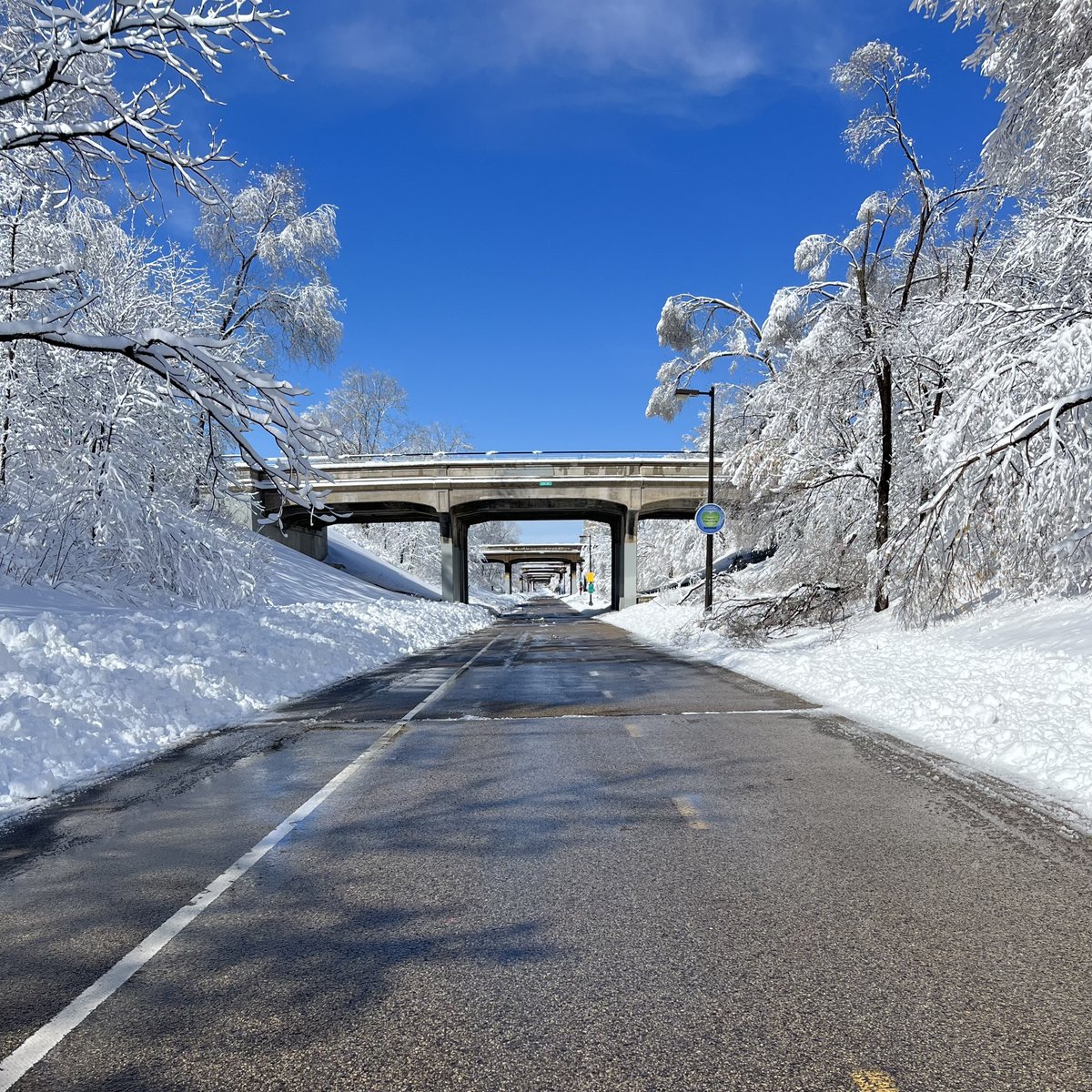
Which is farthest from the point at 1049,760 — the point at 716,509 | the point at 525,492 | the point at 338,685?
the point at 525,492

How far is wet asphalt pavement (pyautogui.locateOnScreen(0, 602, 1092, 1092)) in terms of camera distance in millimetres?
2664

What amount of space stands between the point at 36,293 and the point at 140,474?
12.3ft

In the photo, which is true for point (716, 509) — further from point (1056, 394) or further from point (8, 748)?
point (8, 748)

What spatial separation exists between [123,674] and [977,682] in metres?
9.94

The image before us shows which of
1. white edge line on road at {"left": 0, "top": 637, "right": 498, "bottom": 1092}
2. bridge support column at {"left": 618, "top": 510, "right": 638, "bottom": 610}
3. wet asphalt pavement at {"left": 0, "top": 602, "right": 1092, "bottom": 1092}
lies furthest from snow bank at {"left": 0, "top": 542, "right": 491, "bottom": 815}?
bridge support column at {"left": 618, "top": 510, "right": 638, "bottom": 610}

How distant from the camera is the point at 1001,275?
14133 millimetres

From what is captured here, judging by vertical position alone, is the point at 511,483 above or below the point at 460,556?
above

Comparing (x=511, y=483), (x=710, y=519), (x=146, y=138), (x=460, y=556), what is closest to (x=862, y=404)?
(x=710, y=519)

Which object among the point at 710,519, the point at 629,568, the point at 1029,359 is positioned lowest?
the point at 629,568

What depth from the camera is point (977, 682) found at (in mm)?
9633

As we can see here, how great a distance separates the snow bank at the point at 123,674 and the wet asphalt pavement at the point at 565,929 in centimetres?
89

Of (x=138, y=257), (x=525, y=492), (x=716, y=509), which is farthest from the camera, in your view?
(x=525, y=492)

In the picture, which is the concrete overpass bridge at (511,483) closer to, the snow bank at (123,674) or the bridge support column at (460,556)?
the bridge support column at (460,556)

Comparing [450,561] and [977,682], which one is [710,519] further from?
[450,561]
